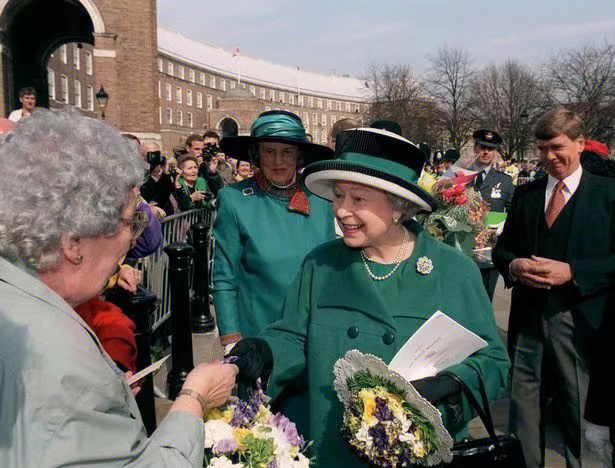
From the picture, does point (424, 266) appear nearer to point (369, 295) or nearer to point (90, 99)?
point (369, 295)

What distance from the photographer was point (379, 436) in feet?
5.83

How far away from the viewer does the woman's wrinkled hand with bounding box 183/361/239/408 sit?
1709 mm

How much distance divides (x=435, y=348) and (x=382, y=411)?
403mm

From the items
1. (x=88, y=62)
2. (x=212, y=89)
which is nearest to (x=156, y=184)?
(x=88, y=62)

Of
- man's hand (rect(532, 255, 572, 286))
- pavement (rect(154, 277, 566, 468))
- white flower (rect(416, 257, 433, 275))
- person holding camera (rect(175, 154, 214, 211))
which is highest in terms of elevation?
person holding camera (rect(175, 154, 214, 211))

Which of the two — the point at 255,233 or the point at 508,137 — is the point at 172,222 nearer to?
the point at 255,233

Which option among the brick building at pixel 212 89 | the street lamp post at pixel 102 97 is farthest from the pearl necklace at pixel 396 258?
the brick building at pixel 212 89

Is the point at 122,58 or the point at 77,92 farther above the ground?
the point at 77,92

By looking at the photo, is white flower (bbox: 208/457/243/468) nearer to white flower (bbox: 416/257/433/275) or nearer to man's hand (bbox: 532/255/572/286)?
Result: white flower (bbox: 416/257/433/275)

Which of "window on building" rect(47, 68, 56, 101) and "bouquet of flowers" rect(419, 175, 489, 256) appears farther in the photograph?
"window on building" rect(47, 68, 56, 101)

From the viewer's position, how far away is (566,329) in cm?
354

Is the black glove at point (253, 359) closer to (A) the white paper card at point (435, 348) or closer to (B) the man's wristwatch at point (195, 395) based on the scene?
(B) the man's wristwatch at point (195, 395)

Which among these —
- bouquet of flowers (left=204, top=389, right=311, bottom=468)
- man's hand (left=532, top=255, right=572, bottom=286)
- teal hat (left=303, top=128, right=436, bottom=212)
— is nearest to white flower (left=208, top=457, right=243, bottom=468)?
bouquet of flowers (left=204, top=389, right=311, bottom=468)

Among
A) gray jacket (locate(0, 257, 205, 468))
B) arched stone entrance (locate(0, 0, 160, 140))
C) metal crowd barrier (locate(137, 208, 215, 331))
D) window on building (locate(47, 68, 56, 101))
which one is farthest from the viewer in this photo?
window on building (locate(47, 68, 56, 101))
